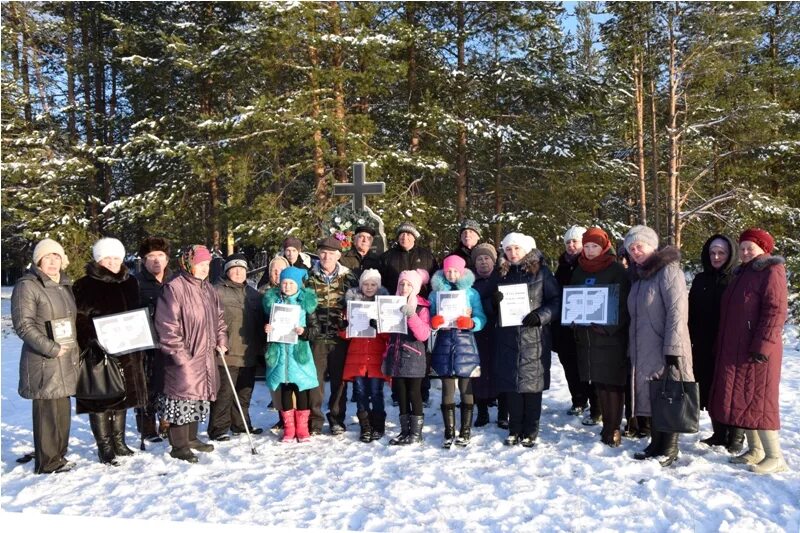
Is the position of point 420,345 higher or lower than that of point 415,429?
higher

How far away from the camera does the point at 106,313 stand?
17.8 ft

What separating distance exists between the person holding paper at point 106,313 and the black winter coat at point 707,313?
16.0 ft

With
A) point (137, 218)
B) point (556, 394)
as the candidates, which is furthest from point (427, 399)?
point (137, 218)

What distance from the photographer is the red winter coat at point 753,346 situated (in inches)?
189

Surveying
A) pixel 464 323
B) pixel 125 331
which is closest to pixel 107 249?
pixel 125 331

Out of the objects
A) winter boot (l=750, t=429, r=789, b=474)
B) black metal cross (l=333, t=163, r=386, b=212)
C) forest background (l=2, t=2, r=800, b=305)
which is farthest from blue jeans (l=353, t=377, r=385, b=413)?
forest background (l=2, t=2, r=800, b=305)

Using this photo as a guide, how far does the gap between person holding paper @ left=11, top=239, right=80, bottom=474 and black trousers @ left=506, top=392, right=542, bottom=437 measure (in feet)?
12.5

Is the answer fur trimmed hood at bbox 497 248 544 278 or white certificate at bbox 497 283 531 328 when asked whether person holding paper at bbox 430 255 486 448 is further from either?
fur trimmed hood at bbox 497 248 544 278

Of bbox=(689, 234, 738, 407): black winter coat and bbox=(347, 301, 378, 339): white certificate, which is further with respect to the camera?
bbox=(347, 301, 378, 339): white certificate

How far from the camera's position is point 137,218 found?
52.8 feet

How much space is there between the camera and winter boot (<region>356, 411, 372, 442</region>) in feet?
19.7

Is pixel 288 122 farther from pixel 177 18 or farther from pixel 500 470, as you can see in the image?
pixel 500 470

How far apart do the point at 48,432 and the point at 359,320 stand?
9.12 ft

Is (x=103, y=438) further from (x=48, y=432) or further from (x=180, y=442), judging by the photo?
(x=180, y=442)
